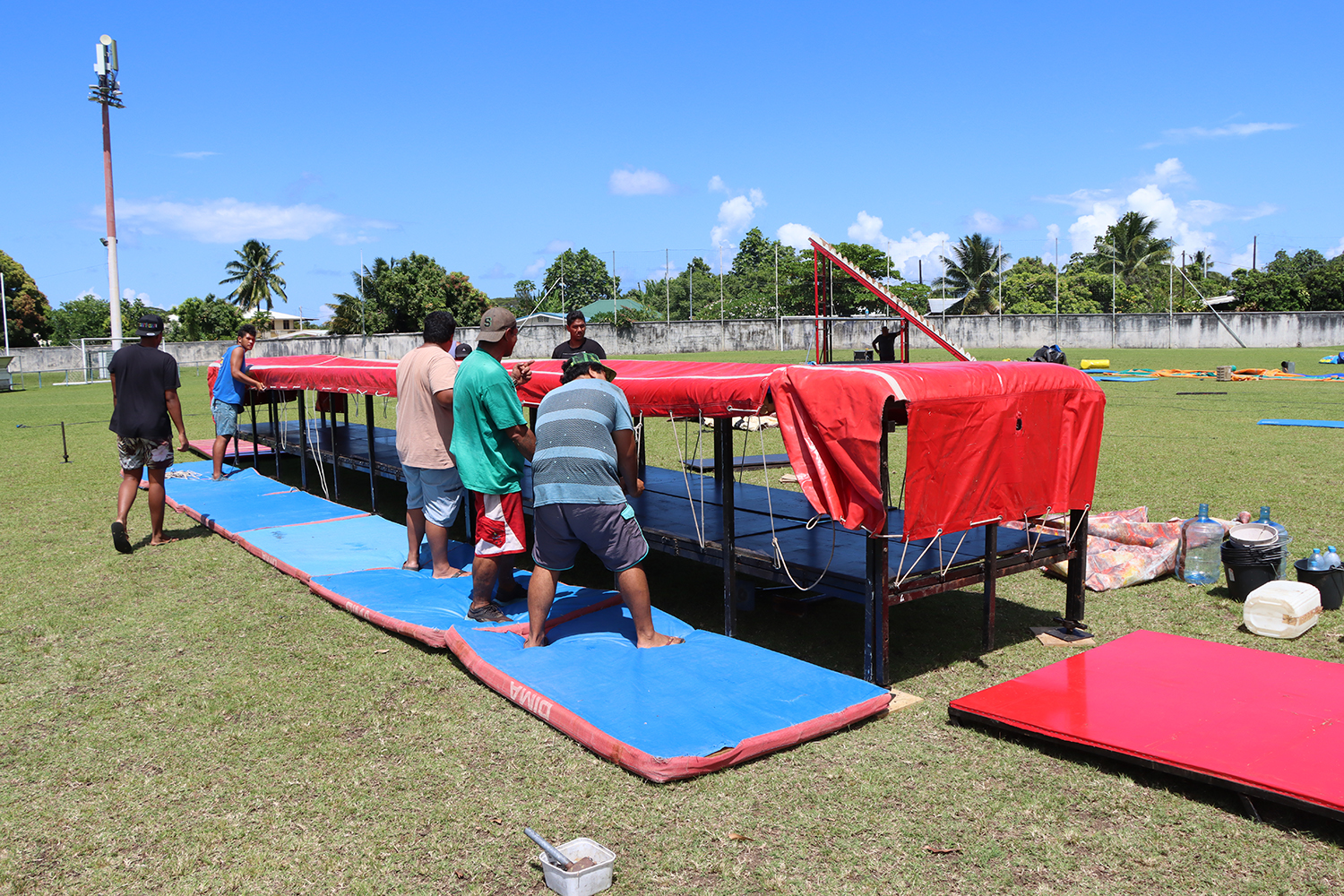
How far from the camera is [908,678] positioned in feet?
16.5

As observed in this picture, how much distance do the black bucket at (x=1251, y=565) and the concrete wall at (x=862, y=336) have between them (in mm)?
36306

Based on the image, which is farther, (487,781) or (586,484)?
(586,484)

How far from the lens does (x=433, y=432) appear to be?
6402 mm

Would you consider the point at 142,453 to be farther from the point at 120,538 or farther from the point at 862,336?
the point at 862,336

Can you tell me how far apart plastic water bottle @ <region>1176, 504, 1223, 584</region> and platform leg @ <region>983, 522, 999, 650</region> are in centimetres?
216

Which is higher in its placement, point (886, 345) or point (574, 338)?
point (574, 338)

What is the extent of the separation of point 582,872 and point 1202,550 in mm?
5436

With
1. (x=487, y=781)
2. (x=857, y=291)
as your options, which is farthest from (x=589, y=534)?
(x=857, y=291)

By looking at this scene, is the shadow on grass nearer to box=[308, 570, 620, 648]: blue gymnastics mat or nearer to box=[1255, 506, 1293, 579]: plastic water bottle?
box=[308, 570, 620, 648]: blue gymnastics mat

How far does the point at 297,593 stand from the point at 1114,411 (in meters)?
15.9

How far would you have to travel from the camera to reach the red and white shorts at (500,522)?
5.43 meters

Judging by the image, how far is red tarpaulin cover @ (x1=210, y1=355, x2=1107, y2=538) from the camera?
4.49m

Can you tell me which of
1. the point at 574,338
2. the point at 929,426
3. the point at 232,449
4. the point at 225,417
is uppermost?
the point at 574,338

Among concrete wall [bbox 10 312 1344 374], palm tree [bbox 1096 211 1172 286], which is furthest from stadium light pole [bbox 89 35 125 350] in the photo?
palm tree [bbox 1096 211 1172 286]
